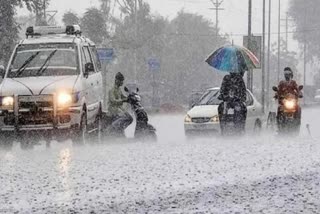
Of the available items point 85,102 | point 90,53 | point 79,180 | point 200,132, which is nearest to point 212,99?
point 200,132

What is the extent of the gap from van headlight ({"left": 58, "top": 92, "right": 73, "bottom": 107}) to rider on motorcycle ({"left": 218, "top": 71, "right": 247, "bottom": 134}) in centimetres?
451

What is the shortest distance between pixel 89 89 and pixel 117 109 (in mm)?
1907

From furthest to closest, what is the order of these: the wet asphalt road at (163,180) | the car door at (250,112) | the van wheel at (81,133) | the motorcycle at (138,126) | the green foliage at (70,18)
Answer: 1. the green foliage at (70,18)
2. the car door at (250,112)
3. the motorcycle at (138,126)
4. the van wheel at (81,133)
5. the wet asphalt road at (163,180)

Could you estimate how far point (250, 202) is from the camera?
8.95 m

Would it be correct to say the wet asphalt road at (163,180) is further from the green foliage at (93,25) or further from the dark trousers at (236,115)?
the green foliage at (93,25)

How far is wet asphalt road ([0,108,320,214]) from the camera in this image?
8836mm

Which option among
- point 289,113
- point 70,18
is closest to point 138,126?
point 289,113

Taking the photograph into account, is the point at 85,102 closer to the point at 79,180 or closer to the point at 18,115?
the point at 18,115

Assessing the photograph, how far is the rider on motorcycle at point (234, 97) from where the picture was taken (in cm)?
1892

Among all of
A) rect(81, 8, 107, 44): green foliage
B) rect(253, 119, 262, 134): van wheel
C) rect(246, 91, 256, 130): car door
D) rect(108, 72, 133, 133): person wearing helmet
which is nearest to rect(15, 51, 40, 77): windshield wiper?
rect(108, 72, 133, 133): person wearing helmet

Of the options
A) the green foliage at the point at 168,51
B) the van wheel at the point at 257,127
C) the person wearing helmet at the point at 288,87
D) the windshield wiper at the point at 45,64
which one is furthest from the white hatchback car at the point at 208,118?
the green foliage at the point at 168,51

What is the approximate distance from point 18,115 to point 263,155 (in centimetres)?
483

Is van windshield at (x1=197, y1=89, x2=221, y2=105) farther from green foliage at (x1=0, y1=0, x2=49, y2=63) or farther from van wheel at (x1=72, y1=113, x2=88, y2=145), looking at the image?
green foliage at (x1=0, y1=0, x2=49, y2=63)

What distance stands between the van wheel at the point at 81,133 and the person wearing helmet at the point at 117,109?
6.60ft
